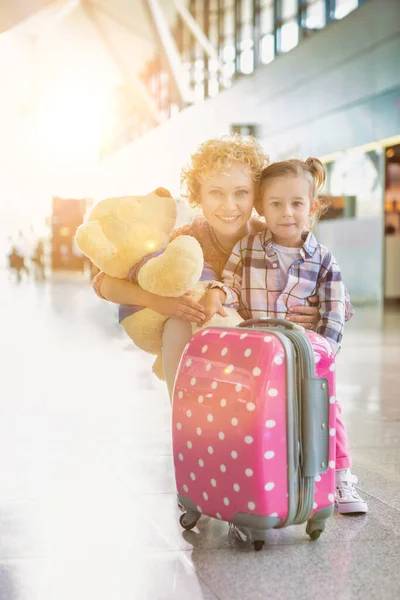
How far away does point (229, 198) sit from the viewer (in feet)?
10.4

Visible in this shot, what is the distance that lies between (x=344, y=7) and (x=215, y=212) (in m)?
17.4

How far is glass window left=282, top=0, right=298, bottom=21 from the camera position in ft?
75.9

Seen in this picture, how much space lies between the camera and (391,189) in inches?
733

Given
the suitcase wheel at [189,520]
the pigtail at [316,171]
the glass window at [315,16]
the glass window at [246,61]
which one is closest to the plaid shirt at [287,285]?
the pigtail at [316,171]

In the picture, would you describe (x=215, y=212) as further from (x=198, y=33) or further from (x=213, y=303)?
(x=198, y=33)

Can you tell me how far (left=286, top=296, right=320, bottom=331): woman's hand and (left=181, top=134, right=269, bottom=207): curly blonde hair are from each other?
531 mm

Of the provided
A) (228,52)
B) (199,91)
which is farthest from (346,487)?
(199,91)

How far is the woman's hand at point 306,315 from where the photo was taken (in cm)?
309

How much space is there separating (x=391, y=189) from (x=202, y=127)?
39.9 feet

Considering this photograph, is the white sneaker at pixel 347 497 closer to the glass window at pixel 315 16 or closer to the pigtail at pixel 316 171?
the pigtail at pixel 316 171

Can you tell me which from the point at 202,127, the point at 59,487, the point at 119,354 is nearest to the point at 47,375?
the point at 119,354

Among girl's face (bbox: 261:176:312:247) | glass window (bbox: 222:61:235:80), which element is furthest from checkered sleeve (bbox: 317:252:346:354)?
glass window (bbox: 222:61:235:80)

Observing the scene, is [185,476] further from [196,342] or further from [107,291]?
[107,291]

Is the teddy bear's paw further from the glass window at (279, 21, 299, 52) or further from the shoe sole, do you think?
the glass window at (279, 21, 299, 52)
